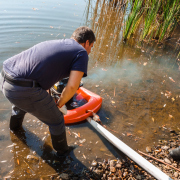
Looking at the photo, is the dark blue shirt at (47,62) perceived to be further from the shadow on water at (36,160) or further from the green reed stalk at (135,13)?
the green reed stalk at (135,13)

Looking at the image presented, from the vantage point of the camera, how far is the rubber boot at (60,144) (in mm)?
→ 2309

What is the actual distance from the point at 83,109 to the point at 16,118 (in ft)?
3.91

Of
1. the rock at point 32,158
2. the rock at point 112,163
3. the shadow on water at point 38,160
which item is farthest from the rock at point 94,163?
the rock at point 32,158

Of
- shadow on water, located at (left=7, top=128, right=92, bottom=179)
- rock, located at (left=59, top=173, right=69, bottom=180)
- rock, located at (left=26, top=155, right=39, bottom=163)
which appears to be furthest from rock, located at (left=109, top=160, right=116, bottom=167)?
rock, located at (left=26, top=155, right=39, bottom=163)

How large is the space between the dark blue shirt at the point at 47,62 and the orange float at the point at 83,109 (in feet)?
4.40

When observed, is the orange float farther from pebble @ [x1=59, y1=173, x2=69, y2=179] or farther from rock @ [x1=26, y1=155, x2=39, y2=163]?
pebble @ [x1=59, y1=173, x2=69, y2=179]

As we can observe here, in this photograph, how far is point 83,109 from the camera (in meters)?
3.25

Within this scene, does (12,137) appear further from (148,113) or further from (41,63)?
(148,113)

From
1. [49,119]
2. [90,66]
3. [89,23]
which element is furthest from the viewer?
[89,23]

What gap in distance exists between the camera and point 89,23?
775 centimetres

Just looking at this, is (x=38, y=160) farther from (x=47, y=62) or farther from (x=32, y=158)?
(x=47, y=62)

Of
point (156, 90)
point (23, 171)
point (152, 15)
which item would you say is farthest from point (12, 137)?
point (152, 15)

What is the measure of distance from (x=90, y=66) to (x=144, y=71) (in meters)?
1.67

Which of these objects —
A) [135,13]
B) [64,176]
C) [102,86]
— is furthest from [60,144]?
[135,13]
